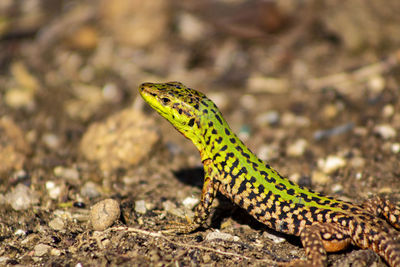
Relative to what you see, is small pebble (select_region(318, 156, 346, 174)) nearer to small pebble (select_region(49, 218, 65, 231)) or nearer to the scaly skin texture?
the scaly skin texture

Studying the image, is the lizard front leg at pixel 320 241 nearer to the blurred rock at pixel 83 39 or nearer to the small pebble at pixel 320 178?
the small pebble at pixel 320 178

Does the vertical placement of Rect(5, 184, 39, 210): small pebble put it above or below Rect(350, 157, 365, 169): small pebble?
below

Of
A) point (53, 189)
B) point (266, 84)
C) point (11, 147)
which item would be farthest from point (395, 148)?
point (11, 147)

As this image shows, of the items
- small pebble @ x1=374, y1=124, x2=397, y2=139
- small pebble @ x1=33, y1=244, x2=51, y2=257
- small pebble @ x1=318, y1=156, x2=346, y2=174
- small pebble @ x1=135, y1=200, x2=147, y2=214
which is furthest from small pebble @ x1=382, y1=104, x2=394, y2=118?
small pebble @ x1=33, y1=244, x2=51, y2=257

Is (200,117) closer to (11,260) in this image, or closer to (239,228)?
(239,228)

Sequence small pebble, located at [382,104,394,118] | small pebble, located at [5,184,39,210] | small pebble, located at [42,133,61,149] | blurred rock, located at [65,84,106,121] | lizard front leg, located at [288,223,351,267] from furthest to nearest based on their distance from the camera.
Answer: blurred rock, located at [65,84,106,121] < small pebble, located at [42,133,61,149] < small pebble, located at [382,104,394,118] < small pebble, located at [5,184,39,210] < lizard front leg, located at [288,223,351,267]

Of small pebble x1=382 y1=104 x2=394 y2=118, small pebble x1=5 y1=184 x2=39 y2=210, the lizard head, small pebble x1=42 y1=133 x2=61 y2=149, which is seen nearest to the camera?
the lizard head

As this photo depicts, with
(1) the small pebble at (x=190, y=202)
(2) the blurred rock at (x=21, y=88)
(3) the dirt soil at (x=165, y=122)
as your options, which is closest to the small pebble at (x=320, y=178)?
(3) the dirt soil at (x=165, y=122)

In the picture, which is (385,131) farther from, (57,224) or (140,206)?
(57,224)
